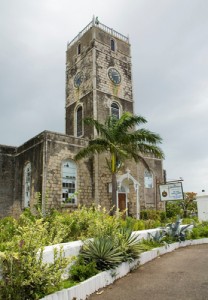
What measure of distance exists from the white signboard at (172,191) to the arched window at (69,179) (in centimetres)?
584

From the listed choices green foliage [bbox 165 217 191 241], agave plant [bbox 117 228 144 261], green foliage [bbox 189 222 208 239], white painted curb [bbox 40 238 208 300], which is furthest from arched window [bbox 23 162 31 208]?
agave plant [bbox 117 228 144 261]

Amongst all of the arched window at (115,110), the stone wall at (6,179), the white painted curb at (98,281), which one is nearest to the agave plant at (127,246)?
the white painted curb at (98,281)

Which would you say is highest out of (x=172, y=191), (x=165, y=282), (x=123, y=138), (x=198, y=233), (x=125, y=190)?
(x=123, y=138)

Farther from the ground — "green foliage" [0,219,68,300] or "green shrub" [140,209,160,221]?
"green shrub" [140,209,160,221]

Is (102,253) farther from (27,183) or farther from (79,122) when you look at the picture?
(79,122)

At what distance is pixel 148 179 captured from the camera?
24.9 meters

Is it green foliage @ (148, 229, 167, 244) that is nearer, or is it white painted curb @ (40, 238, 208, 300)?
white painted curb @ (40, 238, 208, 300)

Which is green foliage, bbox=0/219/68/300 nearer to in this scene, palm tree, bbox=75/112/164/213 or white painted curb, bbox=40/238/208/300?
white painted curb, bbox=40/238/208/300

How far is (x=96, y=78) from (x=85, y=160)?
699cm

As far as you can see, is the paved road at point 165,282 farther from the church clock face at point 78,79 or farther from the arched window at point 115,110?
the church clock face at point 78,79

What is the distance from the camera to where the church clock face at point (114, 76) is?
24.7 metres

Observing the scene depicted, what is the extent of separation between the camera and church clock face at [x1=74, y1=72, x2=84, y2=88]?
25.2 m

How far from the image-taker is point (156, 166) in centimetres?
2583

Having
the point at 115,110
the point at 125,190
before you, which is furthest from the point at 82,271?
the point at 115,110
